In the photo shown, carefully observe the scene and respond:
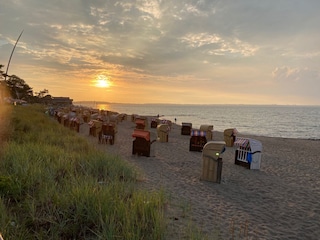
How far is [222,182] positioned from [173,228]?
13.6 feet

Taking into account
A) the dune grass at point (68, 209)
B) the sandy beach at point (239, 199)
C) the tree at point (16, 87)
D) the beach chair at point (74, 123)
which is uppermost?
the tree at point (16, 87)

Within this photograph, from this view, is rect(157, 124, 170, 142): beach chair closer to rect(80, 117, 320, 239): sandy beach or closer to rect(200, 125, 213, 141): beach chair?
rect(200, 125, 213, 141): beach chair

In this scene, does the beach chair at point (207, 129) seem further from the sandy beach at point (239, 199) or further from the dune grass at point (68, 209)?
the dune grass at point (68, 209)

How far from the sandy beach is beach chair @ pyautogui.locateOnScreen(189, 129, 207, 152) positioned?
8.62 ft

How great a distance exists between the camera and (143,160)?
34.7 feet

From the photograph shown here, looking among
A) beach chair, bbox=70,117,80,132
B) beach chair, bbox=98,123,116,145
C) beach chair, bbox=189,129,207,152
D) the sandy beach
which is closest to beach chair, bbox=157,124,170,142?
beach chair, bbox=189,129,207,152

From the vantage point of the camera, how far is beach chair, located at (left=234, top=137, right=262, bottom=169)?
10109 mm

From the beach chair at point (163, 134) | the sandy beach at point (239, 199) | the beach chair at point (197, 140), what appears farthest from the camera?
the beach chair at point (163, 134)

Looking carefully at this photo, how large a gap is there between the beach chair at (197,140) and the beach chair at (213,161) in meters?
5.74

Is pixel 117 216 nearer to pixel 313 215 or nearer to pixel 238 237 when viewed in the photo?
pixel 238 237

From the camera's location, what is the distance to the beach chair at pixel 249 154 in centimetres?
1011

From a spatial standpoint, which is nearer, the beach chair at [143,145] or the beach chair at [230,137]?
the beach chair at [143,145]

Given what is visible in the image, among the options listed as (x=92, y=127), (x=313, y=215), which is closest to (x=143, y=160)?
(x=313, y=215)

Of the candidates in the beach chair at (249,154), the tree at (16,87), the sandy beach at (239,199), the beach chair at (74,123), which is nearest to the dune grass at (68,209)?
the sandy beach at (239,199)
